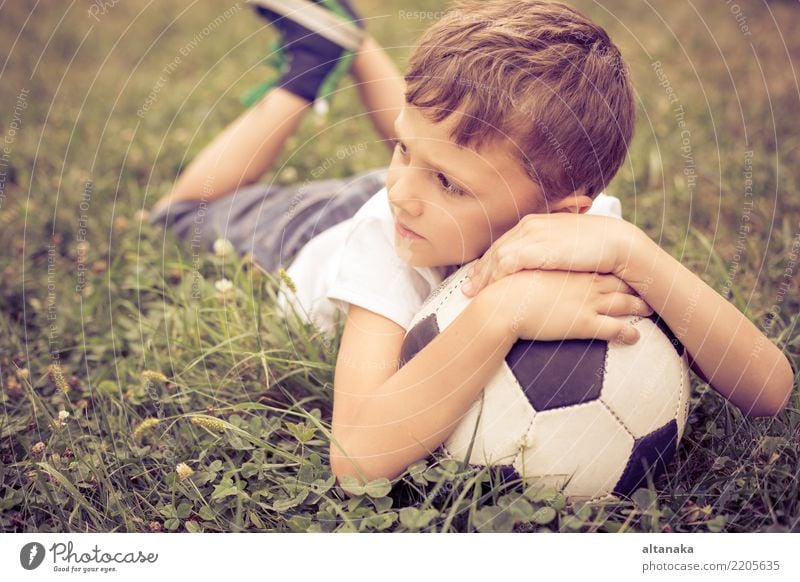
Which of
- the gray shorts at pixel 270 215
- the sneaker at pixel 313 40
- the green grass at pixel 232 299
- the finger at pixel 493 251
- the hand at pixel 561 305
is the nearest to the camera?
the hand at pixel 561 305

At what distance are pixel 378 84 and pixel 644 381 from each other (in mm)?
2153

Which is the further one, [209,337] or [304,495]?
[209,337]

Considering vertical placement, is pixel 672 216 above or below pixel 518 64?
below

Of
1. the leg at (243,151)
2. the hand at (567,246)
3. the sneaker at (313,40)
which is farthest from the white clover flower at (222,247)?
the hand at (567,246)

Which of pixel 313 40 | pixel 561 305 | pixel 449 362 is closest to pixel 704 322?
pixel 561 305

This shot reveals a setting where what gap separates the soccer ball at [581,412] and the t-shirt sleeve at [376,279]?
7.9 inches

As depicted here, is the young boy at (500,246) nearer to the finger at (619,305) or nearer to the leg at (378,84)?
the finger at (619,305)

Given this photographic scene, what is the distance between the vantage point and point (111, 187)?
11.5 ft

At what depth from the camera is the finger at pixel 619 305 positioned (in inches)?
68.9

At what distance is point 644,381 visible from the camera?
5.71 feet

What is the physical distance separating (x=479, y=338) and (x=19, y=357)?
5.58 ft

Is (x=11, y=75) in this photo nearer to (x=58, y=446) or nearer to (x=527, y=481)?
(x=58, y=446)

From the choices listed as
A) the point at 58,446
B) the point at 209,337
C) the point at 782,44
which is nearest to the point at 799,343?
the point at 209,337

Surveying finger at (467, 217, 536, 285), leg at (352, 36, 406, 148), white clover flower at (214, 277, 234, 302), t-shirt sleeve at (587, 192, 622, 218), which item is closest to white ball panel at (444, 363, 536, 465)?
finger at (467, 217, 536, 285)
